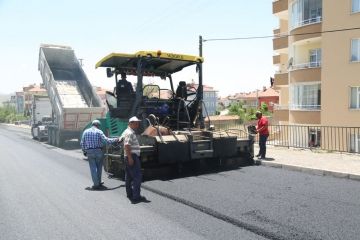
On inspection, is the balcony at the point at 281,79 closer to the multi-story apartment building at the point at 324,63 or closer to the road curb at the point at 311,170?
the multi-story apartment building at the point at 324,63

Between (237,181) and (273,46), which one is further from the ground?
(273,46)

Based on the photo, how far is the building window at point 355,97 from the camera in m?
19.7

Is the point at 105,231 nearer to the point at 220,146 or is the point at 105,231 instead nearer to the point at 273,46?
the point at 220,146

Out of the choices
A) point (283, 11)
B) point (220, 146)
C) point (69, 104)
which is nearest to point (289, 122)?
point (283, 11)

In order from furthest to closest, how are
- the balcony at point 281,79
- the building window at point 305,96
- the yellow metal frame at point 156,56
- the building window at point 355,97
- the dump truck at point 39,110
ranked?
the balcony at point 281,79
the dump truck at point 39,110
the building window at point 305,96
the building window at point 355,97
the yellow metal frame at point 156,56

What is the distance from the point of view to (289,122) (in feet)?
77.7

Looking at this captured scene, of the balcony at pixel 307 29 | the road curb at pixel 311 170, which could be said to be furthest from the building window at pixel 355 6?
the road curb at pixel 311 170

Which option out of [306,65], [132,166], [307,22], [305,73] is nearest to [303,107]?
[305,73]

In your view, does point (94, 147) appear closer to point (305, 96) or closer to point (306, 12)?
point (305, 96)

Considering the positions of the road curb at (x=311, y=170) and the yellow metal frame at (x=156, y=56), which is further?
the yellow metal frame at (x=156, y=56)

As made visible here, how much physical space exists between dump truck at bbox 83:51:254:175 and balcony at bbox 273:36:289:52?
17856 mm

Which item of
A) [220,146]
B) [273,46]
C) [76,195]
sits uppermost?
[273,46]

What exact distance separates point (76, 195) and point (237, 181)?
328cm

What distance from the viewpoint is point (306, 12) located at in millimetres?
22422
